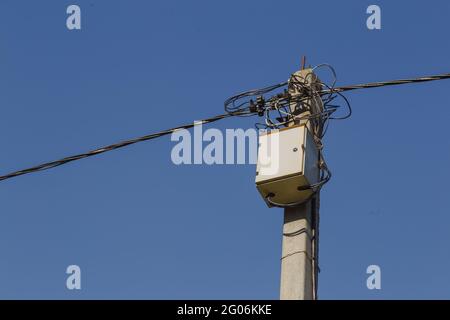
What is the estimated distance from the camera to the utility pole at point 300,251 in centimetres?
793

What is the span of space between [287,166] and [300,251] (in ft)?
2.40

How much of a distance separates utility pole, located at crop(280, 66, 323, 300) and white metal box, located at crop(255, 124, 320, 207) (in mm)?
119

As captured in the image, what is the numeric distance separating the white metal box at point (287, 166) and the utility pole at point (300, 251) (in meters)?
0.12

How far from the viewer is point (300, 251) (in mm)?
8078

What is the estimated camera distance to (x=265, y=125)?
9.13m

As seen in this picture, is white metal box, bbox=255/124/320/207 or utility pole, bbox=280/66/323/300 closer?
utility pole, bbox=280/66/323/300

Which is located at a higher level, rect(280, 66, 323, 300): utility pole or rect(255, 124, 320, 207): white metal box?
rect(255, 124, 320, 207): white metal box

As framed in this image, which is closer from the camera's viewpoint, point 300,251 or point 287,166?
point 300,251

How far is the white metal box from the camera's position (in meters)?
8.45

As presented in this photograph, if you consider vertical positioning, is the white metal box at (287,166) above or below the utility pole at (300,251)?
above
